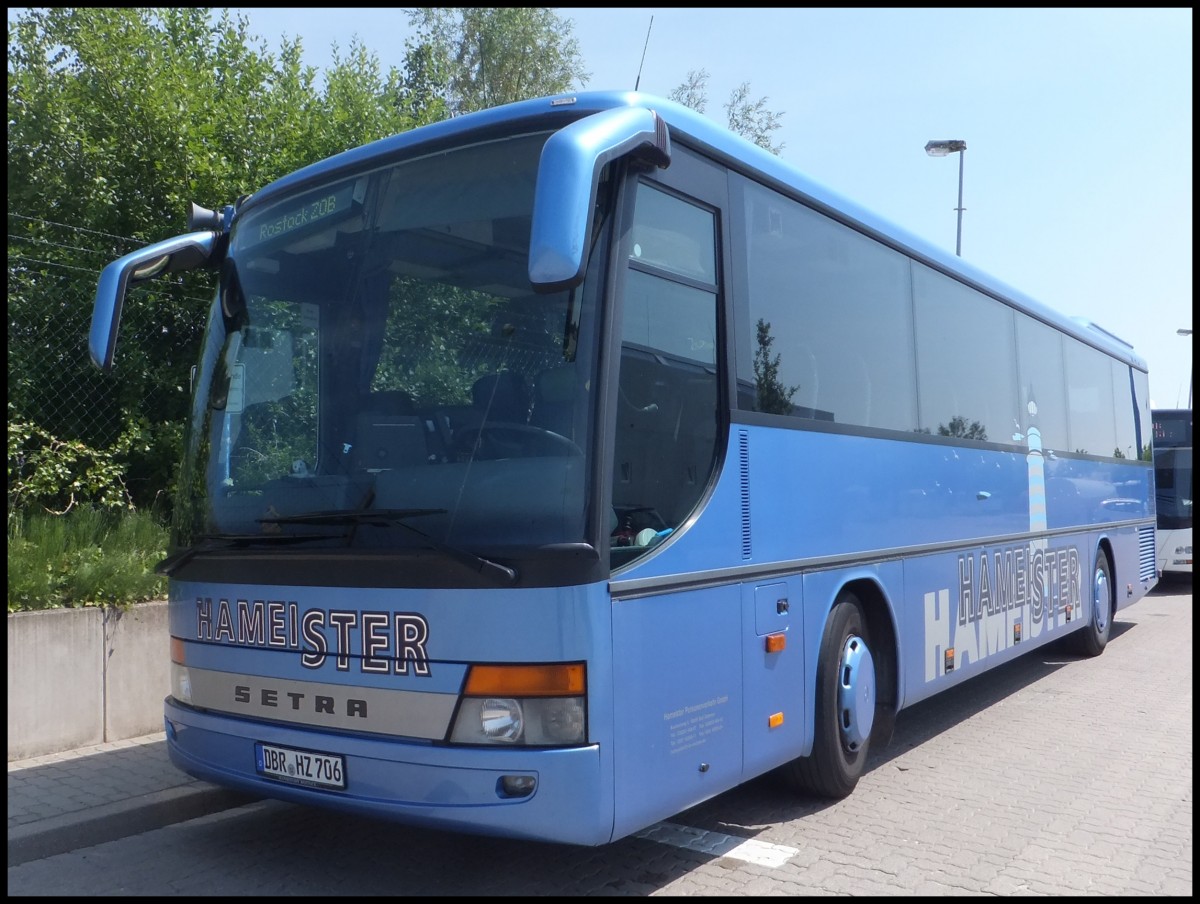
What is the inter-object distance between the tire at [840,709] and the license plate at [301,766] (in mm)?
2577

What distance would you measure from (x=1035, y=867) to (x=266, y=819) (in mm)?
3858

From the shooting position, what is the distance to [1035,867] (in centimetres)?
517

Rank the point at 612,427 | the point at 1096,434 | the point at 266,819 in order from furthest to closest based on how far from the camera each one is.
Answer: the point at 1096,434
the point at 266,819
the point at 612,427

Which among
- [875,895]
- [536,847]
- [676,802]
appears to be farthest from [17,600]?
[875,895]

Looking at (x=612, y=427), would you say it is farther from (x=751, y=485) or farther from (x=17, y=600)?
(x=17, y=600)

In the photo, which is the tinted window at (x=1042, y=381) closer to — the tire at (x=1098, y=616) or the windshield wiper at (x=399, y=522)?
the tire at (x=1098, y=616)

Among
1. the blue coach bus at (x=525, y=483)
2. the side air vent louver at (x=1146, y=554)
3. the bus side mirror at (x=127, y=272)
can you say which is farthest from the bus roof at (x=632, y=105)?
the side air vent louver at (x=1146, y=554)

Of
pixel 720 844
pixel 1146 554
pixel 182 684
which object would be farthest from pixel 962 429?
pixel 1146 554

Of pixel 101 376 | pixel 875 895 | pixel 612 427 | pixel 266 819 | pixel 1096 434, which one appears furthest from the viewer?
pixel 1096 434

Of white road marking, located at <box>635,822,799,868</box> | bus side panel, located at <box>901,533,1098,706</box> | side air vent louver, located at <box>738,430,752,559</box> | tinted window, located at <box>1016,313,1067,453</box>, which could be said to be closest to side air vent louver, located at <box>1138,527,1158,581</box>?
bus side panel, located at <box>901,533,1098,706</box>

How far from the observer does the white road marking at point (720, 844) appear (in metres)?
5.26

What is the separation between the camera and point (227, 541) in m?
4.91

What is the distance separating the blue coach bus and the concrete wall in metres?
2.22

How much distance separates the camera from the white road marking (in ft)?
17.3
